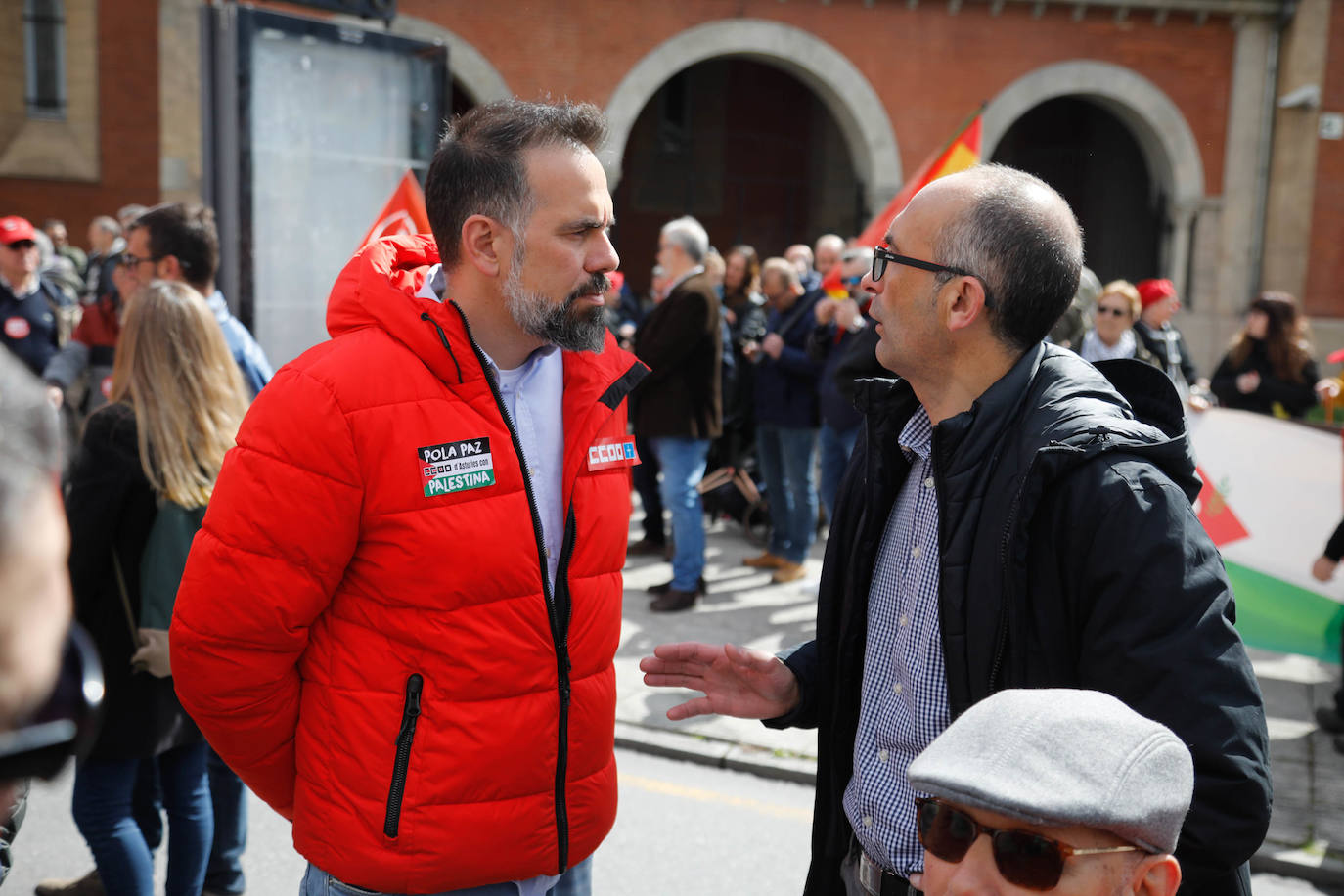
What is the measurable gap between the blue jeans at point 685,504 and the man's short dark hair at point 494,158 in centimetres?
494

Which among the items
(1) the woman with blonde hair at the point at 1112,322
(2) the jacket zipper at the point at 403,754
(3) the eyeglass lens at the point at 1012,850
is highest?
(1) the woman with blonde hair at the point at 1112,322

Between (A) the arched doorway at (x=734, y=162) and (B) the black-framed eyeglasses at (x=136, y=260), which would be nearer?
(B) the black-framed eyeglasses at (x=136, y=260)

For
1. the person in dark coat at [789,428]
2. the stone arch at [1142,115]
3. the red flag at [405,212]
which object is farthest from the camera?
the stone arch at [1142,115]

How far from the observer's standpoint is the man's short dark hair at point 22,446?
777 millimetres

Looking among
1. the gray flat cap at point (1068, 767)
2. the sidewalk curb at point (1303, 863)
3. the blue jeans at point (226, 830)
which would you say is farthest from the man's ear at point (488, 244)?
the sidewalk curb at point (1303, 863)

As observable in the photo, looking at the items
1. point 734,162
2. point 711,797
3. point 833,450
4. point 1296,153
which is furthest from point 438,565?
point 734,162

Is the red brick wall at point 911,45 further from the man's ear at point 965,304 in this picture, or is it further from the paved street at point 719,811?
the man's ear at point 965,304

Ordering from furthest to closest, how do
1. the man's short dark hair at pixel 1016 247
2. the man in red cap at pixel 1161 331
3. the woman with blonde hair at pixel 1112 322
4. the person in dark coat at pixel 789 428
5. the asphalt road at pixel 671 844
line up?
1. the man in red cap at pixel 1161 331
2. the person in dark coat at pixel 789 428
3. the woman with blonde hair at pixel 1112 322
4. the asphalt road at pixel 671 844
5. the man's short dark hair at pixel 1016 247

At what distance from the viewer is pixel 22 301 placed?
7.95m

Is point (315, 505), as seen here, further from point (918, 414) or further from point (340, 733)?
point (918, 414)

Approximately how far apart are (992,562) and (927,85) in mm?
17832

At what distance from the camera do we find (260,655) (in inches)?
79.0

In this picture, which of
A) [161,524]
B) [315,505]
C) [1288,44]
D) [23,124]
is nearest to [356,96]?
[161,524]

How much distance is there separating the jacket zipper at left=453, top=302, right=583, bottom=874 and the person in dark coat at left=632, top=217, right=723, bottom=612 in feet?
16.0
